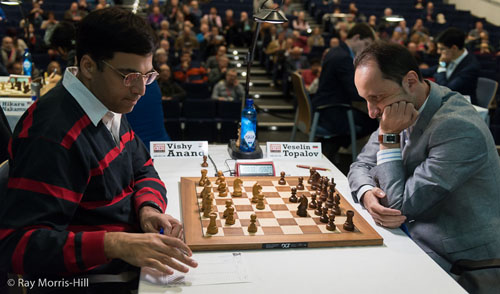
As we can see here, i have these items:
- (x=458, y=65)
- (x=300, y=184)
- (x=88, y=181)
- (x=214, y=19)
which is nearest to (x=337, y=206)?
(x=300, y=184)

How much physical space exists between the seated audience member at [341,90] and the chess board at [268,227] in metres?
2.51

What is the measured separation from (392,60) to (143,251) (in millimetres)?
1111

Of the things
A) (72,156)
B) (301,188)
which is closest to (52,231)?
(72,156)

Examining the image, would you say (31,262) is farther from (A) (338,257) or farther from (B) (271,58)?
(B) (271,58)

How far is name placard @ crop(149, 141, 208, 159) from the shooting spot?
7.83 ft

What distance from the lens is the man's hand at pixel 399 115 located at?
168cm

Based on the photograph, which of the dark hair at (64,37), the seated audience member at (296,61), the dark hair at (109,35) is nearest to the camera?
the dark hair at (109,35)

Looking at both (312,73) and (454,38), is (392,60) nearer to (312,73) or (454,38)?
(454,38)

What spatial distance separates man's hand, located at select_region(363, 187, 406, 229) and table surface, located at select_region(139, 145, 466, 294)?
38 millimetres

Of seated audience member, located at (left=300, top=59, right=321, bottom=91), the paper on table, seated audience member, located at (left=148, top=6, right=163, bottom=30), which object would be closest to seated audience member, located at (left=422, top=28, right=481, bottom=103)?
seated audience member, located at (left=300, top=59, right=321, bottom=91)

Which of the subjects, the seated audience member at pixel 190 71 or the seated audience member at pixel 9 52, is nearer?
the seated audience member at pixel 190 71

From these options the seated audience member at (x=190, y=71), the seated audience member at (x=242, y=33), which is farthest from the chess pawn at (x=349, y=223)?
the seated audience member at (x=242, y=33)

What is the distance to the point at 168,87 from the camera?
6.12m
